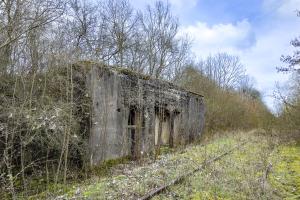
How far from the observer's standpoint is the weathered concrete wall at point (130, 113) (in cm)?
1036

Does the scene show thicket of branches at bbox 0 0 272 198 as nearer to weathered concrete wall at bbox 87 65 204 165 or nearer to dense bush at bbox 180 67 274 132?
weathered concrete wall at bbox 87 65 204 165

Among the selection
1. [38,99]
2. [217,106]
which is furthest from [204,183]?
[217,106]

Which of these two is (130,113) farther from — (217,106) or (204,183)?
(217,106)

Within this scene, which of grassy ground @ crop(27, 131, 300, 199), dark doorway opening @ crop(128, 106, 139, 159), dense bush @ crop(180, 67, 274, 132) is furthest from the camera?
dense bush @ crop(180, 67, 274, 132)

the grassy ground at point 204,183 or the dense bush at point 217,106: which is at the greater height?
the dense bush at point 217,106

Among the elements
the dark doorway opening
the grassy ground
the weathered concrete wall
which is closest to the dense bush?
the weathered concrete wall

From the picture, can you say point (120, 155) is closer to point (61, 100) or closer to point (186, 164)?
point (186, 164)

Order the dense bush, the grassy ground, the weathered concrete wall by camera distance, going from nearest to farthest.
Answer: the grassy ground → the weathered concrete wall → the dense bush

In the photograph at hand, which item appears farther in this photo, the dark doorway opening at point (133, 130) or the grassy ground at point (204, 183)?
the dark doorway opening at point (133, 130)

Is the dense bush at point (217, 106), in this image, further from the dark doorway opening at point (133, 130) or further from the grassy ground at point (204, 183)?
the grassy ground at point (204, 183)

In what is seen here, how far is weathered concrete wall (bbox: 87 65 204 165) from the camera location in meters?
10.4

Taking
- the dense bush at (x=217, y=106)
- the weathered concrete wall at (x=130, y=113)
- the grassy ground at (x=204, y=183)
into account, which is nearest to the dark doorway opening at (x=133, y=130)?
the weathered concrete wall at (x=130, y=113)

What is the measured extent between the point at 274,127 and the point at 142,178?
1400cm

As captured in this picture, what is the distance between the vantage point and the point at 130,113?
42.0 ft
